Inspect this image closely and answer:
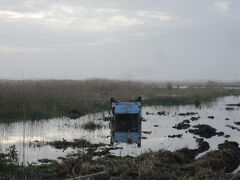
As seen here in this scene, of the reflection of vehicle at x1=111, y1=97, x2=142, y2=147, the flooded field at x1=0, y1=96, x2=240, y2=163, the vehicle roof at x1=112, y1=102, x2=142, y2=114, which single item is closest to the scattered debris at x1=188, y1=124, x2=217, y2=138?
the flooded field at x1=0, y1=96, x2=240, y2=163

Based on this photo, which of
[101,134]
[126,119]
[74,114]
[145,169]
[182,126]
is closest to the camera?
[145,169]

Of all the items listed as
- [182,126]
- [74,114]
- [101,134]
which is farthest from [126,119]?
[74,114]

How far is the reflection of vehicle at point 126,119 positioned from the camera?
13.3m

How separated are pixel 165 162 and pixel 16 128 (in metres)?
7.75

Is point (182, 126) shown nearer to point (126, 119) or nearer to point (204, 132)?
point (204, 132)

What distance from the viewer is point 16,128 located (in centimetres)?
1352

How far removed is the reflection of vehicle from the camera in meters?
13.3

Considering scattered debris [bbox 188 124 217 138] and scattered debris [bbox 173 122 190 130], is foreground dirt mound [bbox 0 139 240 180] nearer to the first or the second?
scattered debris [bbox 188 124 217 138]

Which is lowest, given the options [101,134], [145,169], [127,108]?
[101,134]

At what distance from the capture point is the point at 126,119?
14.7m

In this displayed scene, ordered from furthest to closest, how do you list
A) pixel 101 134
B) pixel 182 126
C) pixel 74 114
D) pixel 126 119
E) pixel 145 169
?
1. pixel 74 114
2. pixel 182 126
3. pixel 126 119
4. pixel 101 134
5. pixel 145 169

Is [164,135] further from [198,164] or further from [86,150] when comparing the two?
[198,164]

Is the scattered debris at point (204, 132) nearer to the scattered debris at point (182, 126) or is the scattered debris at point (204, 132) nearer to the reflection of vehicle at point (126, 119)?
the scattered debris at point (182, 126)

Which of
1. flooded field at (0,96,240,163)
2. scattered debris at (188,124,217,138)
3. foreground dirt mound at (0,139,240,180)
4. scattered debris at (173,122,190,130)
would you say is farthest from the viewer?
scattered debris at (173,122,190,130)
